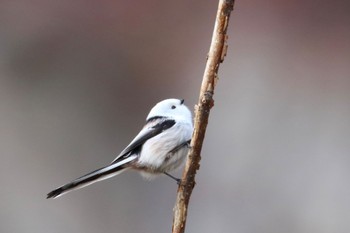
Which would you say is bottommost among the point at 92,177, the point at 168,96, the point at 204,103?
the point at 92,177

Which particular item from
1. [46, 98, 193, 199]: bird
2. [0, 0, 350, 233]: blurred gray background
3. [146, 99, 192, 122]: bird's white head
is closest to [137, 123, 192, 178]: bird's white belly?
[46, 98, 193, 199]: bird

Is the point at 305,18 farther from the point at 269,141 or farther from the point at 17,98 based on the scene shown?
the point at 17,98

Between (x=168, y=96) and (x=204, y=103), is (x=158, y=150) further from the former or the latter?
(x=168, y=96)

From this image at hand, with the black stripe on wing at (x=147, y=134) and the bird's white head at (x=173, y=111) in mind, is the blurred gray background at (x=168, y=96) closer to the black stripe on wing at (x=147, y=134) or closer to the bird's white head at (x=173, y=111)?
the bird's white head at (x=173, y=111)

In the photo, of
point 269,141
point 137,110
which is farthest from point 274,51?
point 137,110

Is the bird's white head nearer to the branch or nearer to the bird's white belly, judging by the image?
the bird's white belly

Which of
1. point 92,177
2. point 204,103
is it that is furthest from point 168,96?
point 204,103
